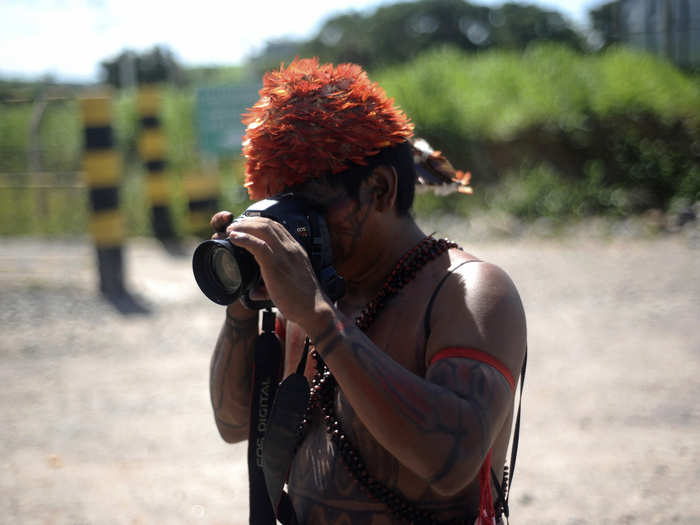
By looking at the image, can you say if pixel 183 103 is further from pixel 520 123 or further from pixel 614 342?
pixel 614 342

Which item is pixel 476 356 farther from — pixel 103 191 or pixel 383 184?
pixel 103 191

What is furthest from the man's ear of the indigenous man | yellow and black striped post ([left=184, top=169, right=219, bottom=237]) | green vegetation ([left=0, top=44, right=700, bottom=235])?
yellow and black striped post ([left=184, top=169, right=219, bottom=237])

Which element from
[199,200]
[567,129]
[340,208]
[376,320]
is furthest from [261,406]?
[567,129]

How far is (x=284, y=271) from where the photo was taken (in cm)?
149

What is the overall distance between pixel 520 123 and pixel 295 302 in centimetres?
961

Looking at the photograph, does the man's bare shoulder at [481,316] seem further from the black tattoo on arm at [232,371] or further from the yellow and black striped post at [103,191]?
the yellow and black striped post at [103,191]

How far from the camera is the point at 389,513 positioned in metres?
1.71

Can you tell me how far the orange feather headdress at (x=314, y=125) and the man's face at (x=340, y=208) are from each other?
3 centimetres

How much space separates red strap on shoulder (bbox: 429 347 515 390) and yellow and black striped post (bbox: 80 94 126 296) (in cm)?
554

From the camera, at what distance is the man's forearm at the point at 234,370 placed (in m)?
2.01

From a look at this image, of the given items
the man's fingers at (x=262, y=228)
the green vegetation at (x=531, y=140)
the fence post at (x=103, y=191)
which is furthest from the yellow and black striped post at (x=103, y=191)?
the man's fingers at (x=262, y=228)

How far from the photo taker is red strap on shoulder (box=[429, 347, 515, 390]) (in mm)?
1511

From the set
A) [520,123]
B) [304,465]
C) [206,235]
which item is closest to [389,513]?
[304,465]

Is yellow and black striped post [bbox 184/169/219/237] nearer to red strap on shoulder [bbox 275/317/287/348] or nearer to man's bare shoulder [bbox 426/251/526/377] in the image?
red strap on shoulder [bbox 275/317/287/348]
